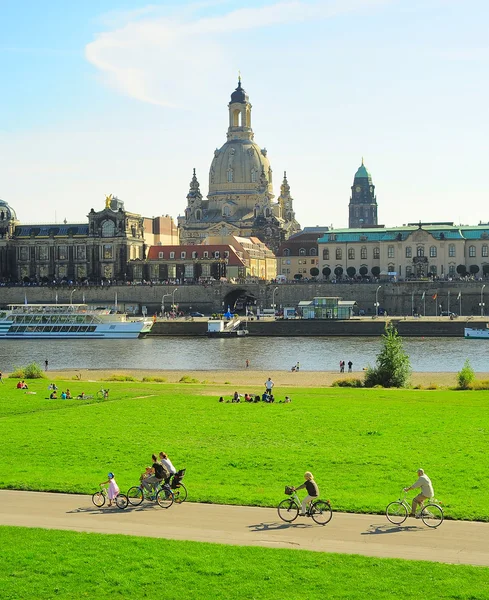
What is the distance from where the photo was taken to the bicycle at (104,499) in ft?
68.6

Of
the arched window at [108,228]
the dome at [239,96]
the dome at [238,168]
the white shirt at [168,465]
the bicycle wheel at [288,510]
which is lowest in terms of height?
the bicycle wheel at [288,510]

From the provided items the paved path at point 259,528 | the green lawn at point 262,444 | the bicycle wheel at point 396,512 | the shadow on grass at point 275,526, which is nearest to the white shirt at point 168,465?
the green lawn at point 262,444

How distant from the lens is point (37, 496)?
71.7 feet

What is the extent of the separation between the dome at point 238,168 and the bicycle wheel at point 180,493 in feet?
494

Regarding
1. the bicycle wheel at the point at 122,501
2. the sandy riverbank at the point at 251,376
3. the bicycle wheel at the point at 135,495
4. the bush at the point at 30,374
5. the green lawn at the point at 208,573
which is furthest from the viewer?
the bush at the point at 30,374

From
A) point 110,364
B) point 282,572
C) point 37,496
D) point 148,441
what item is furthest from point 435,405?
point 110,364

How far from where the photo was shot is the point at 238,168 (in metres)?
171

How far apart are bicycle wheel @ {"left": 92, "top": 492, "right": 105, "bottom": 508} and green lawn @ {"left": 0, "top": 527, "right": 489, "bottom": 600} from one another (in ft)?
9.00

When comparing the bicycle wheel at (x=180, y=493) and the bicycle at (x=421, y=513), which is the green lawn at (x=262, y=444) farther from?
the bicycle at (x=421, y=513)

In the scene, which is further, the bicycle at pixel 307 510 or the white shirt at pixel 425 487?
the bicycle at pixel 307 510

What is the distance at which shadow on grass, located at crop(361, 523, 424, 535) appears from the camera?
740 inches

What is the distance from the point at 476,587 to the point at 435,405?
74.3ft

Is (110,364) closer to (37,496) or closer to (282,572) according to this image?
(37,496)

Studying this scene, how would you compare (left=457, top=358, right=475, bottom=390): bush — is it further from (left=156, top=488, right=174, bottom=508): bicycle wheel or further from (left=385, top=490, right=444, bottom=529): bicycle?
(left=156, top=488, right=174, bottom=508): bicycle wheel
